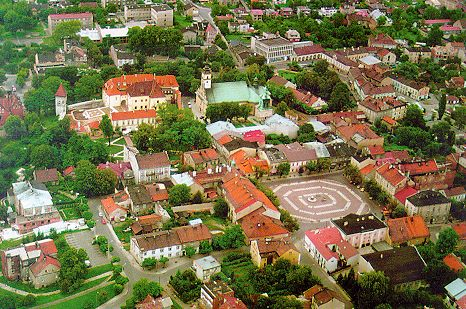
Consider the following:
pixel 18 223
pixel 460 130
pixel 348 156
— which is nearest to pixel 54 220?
pixel 18 223

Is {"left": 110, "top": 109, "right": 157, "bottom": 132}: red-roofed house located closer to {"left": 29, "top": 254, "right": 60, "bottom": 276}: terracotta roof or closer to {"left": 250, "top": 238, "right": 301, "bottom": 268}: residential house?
{"left": 29, "top": 254, "right": 60, "bottom": 276}: terracotta roof

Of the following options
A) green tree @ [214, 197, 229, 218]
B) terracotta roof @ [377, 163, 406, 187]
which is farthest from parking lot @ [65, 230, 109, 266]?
terracotta roof @ [377, 163, 406, 187]

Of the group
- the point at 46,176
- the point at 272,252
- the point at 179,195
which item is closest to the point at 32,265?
the point at 179,195

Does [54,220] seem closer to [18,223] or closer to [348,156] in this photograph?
[18,223]

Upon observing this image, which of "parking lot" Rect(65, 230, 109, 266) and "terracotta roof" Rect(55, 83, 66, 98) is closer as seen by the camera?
"parking lot" Rect(65, 230, 109, 266)

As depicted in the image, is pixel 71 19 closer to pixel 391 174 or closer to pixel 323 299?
pixel 391 174

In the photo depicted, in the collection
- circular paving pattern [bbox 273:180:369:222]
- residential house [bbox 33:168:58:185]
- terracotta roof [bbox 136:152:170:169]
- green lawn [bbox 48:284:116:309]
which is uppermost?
terracotta roof [bbox 136:152:170:169]

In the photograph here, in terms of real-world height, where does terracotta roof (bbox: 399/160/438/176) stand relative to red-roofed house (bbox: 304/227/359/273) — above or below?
above
